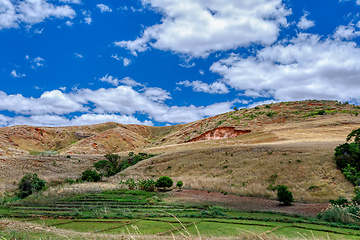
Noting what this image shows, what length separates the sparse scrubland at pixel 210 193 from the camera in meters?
6.77

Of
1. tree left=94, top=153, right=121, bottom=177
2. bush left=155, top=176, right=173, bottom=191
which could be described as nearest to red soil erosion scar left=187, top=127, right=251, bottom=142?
tree left=94, top=153, right=121, bottom=177

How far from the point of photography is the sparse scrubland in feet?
22.2

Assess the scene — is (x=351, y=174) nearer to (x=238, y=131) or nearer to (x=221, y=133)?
(x=238, y=131)

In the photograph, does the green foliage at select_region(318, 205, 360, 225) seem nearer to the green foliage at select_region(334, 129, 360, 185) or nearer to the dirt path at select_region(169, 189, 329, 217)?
the dirt path at select_region(169, 189, 329, 217)

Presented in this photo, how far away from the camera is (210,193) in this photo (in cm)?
1608

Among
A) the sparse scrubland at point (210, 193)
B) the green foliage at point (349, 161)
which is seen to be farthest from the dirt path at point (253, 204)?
the green foliage at point (349, 161)

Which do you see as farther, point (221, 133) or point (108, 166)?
point (221, 133)

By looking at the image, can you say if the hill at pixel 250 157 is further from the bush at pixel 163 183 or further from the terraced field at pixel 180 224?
the terraced field at pixel 180 224

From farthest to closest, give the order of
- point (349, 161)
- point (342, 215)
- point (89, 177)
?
point (89, 177) < point (349, 161) < point (342, 215)

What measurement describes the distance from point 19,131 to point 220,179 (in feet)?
219

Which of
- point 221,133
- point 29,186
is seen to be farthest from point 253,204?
point 221,133

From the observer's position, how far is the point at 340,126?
1459 inches

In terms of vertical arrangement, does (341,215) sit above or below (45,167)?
below

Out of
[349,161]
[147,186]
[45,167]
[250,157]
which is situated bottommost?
[147,186]
